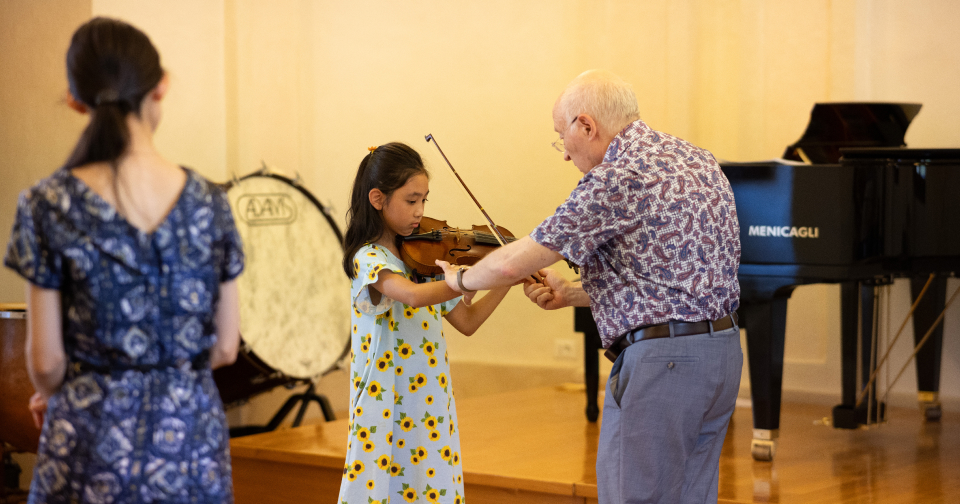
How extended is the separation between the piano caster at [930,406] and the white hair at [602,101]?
3.37 meters

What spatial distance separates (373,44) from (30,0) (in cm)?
221

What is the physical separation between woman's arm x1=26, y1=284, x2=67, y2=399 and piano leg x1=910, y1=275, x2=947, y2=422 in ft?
14.2

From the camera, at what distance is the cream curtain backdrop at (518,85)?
5055 mm

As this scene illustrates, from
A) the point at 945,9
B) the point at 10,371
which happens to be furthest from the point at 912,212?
the point at 10,371

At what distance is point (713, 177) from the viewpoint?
6.84ft

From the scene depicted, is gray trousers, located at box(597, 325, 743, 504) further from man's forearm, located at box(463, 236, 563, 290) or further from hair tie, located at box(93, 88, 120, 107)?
hair tie, located at box(93, 88, 120, 107)

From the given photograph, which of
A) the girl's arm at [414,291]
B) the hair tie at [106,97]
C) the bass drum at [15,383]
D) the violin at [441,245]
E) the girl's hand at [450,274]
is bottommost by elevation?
the bass drum at [15,383]

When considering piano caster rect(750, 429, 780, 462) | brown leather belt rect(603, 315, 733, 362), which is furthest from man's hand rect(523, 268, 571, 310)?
piano caster rect(750, 429, 780, 462)

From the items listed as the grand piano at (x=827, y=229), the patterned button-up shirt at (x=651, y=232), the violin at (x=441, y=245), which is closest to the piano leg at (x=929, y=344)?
the grand piano at (x=827, y=229)

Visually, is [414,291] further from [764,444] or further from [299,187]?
[299,187]

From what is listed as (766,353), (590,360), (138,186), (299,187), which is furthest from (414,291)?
(299,187)

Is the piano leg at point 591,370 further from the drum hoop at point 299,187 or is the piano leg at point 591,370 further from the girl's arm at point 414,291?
the girl's arm at point 414,291

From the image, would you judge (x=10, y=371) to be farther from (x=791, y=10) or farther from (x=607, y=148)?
(x=791, y=10)

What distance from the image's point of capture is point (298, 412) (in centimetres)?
471
